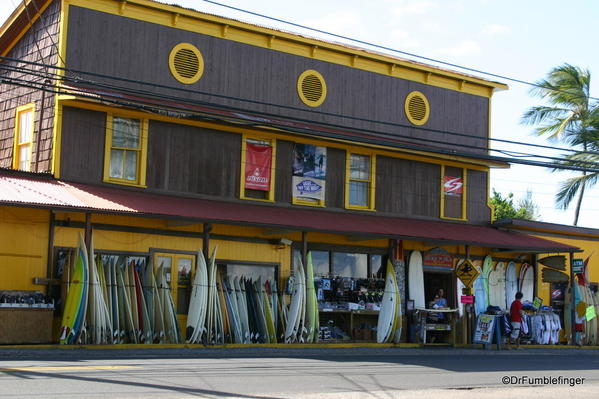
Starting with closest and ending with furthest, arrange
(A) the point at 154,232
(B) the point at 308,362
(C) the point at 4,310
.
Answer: (B) the point at 308,362
(C) the point at 4,310
(A) the point at 154,232

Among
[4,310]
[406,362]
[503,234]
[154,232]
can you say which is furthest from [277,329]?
[503,234]

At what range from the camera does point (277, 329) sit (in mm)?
23094

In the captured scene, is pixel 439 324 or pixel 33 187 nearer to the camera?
pixel 33 187

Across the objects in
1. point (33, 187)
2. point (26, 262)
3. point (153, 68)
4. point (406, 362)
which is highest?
point (153, 68)

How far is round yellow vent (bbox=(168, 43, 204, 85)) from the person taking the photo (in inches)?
922

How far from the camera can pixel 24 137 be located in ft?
76.1

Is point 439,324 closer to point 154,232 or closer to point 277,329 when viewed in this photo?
point 277,329

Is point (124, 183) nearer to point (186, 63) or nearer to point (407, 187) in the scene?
point (186, 63)

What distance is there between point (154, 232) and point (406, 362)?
24.5ft

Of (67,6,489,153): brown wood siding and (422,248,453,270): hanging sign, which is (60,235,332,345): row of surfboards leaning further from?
(422,248,453,270): hanging sign

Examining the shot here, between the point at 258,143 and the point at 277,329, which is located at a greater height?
the point at 258,143

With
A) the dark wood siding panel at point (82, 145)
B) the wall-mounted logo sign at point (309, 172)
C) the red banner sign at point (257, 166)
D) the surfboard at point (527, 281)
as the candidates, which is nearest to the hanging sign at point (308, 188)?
the wall-mounted logo sign at point (309, 172)

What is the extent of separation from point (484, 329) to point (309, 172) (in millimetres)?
6796

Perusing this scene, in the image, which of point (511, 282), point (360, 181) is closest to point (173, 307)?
point (360, 181)
